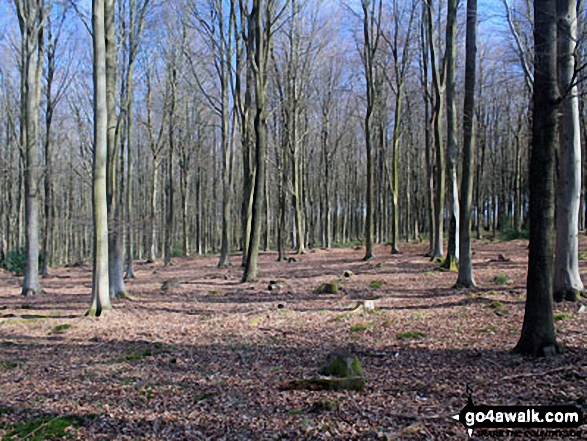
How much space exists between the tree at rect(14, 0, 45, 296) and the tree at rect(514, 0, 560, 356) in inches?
517

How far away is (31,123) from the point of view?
1430 centimetres

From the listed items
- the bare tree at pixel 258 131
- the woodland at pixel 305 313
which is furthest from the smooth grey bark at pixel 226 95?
the bare tree at pixel 258 131

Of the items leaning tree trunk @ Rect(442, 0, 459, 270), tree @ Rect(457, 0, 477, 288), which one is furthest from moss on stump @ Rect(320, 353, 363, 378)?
leaning tree trunk @ Rect(442, 0, 459, 270)

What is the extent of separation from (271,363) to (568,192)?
21.1 feet

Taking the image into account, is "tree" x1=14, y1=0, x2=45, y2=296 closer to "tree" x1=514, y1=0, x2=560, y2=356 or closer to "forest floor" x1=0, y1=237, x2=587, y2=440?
"forest floor" x1=0, y1=237, x2=587, y2=440

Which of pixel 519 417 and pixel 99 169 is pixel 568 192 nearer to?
pixel 519 417

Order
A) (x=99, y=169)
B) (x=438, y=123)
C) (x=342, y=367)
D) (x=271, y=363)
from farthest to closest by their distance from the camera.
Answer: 1. (x=438, y=123)
2. (x=99, y=169)
3. (x=271, y=363)
4. (x=342, y=367)

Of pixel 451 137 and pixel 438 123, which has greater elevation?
pixel 438 123

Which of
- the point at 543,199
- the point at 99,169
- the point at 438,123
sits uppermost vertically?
the point at 438,123

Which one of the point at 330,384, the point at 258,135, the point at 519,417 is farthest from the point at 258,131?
the point at 519,417

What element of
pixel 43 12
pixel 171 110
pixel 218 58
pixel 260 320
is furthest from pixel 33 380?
pixel 171 110

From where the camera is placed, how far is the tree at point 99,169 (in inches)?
375

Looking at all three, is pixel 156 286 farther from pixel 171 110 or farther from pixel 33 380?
pixel 171 110

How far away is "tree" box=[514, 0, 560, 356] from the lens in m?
5.49
